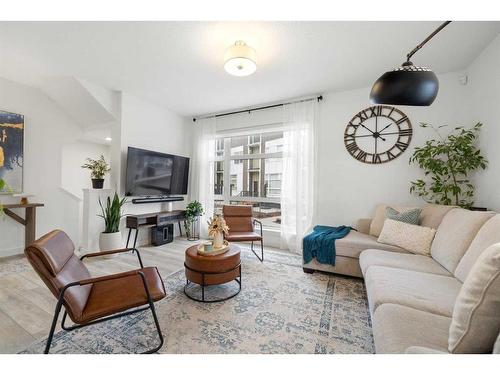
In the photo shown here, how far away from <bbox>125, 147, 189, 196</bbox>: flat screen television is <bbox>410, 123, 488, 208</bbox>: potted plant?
13.3 ft

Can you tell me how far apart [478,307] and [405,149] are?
2.84 metres

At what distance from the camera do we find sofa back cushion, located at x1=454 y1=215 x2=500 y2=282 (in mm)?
1439

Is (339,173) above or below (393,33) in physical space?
below

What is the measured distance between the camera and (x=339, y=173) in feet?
11.6

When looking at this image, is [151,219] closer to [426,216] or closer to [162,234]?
[162,234]

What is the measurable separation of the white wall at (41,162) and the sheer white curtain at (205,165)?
7.18 ft

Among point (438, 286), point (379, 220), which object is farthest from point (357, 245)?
point (438, 286)

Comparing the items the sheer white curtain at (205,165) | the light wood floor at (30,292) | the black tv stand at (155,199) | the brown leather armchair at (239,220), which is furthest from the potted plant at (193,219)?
the brown leather armchair at (239,220)

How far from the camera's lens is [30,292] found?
224 centimetres

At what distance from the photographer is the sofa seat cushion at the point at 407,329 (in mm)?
997

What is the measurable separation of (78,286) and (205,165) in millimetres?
3338
